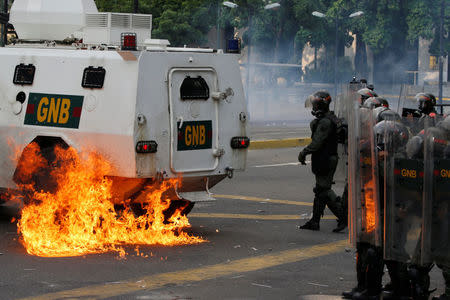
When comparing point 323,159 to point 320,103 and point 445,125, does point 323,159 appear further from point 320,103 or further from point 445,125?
point 445,125

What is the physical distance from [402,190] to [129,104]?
3728 mm

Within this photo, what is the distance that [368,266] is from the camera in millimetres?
7559

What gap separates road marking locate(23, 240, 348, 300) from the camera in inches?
307

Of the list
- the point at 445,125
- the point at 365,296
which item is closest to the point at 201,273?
the point at 365,296

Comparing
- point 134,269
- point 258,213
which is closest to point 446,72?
point 258,213

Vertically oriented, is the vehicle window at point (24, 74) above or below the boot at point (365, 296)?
above

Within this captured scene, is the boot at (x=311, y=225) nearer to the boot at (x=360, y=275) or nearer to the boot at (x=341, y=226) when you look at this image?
the boot at (x=341, y=226)

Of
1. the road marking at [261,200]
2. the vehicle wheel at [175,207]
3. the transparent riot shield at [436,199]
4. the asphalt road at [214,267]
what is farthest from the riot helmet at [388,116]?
the road marking at [261,200]

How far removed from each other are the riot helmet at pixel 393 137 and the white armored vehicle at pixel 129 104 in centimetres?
333

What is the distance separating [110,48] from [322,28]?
5000 cm

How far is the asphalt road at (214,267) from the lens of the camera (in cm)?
794

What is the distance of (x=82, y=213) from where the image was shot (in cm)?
1021

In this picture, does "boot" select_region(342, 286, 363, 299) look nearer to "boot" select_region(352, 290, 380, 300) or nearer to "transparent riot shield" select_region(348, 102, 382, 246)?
"boot" select_region(352, 290, 380, 300)

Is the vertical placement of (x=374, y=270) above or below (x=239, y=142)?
below
